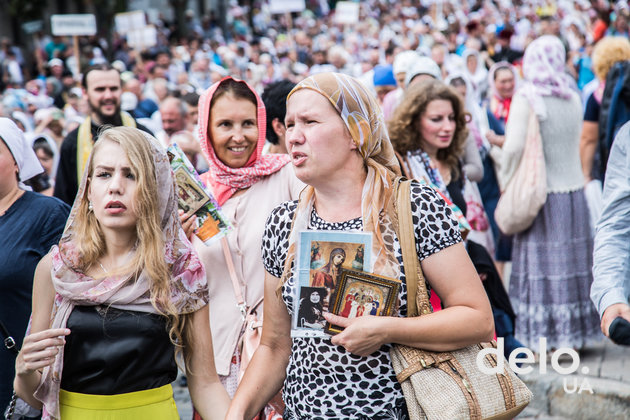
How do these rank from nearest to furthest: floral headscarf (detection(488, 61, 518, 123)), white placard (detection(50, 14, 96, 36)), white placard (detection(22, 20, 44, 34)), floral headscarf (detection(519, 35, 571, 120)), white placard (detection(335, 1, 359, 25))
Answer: floral headscarf (detection(519, 35, 571, 120)) → floral headscarf (detection(488, 61, 518, 123)) → white placard (detection(50, 14, 96, 36)) → white placard (detection(335, 1, 359, 25)) → white placard (detection(22, 20, 44, 34))

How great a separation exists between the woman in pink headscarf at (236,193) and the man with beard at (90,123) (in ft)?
7.38

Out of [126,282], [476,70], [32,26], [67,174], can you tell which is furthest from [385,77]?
[32,26]

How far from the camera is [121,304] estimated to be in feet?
9.12

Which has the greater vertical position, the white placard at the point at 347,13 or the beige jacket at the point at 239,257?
the white placard at the point at 347,13

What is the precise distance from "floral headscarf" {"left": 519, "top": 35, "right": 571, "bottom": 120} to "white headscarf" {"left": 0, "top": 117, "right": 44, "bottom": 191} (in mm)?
3854

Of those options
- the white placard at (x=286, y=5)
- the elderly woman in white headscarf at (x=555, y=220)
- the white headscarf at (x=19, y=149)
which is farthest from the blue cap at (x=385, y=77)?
the white placard at (x=286, y=5)

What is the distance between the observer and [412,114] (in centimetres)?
495

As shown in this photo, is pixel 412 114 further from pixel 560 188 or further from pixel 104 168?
pixel 104 168

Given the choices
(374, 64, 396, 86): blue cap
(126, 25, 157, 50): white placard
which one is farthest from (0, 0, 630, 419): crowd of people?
(126, 25, 157, 50): white placard

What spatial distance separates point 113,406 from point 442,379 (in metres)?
1.17

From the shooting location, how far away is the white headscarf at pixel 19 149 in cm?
364

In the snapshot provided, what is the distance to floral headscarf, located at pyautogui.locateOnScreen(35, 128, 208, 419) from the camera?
2760mm

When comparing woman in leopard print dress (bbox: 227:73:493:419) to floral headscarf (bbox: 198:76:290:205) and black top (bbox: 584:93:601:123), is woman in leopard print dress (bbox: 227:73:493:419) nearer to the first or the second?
floral headscarf (bbox: 198:76:290:205)

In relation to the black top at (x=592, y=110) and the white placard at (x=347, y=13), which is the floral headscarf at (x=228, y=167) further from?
the white placard at (x=347, y=13)
